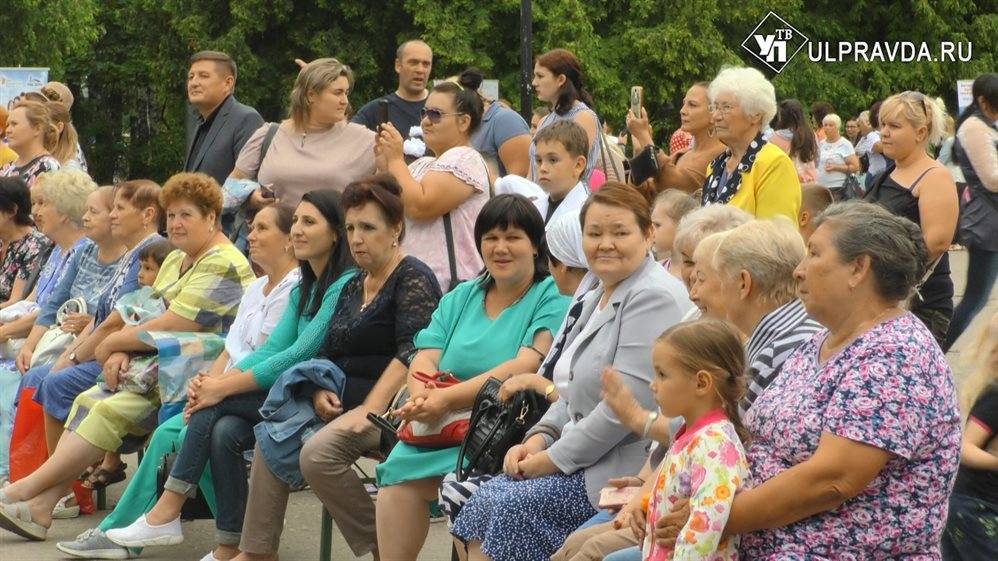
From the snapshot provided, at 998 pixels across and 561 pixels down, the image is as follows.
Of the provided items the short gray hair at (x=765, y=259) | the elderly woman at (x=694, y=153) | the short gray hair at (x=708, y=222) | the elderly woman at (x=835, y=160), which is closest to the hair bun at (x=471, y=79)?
the elderly woman at (x=694, y=153)

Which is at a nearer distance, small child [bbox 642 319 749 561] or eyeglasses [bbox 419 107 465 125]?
small child [bbox 642 319 749 561]

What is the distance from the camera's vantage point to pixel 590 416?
187 inches

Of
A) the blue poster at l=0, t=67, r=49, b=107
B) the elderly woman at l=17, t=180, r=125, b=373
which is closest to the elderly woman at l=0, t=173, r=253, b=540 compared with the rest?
the elderly woman at l=17, t=180, r=125, b=373

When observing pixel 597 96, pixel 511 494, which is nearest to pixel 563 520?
pixel 511 494

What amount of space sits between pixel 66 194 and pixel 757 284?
17.2 ft

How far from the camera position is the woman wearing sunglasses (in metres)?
6.88

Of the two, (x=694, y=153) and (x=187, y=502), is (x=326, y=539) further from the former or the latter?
(x=694, y=153)

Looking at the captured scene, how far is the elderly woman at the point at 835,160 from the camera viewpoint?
56.6 feet

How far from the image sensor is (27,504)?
7.07 metres

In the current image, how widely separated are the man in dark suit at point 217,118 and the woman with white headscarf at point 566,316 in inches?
140

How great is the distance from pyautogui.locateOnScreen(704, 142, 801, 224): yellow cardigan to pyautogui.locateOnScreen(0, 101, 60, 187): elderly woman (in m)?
4.94

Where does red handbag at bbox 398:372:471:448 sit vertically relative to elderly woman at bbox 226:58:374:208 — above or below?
below

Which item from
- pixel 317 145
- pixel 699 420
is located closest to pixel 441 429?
pixel 699 420

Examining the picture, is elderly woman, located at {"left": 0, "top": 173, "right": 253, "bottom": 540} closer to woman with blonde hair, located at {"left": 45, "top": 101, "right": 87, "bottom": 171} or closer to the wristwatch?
the wristwatch
